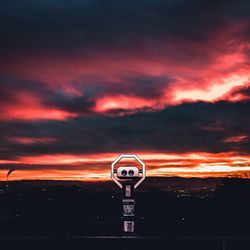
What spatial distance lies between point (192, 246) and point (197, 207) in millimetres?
62169

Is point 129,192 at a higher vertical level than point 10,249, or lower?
higher

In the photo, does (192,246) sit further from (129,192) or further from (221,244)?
(129,192)

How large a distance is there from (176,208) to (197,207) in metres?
3.39

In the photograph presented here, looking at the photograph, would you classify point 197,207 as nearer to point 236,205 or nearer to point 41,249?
point 236,205

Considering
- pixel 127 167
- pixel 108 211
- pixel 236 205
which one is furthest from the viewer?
pixel 108 211

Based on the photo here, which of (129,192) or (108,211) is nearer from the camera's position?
(129,192)

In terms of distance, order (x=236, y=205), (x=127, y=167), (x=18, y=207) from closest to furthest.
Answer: (x=127, y=167) → (x=236, y=205) → (x=18, y=207)

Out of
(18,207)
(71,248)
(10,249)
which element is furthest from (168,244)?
(18,207)

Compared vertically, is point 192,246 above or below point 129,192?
below

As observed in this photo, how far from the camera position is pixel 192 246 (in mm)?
21062

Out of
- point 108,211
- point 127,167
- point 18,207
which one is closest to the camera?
point 127,167

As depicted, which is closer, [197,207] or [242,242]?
[242,242]

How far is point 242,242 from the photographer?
21500 mm

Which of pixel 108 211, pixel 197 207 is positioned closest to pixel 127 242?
pixel 197 207
